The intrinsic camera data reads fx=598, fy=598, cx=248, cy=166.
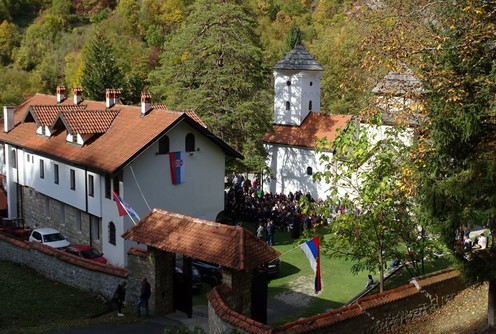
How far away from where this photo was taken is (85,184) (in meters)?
29.2

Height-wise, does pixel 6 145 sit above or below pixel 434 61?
below

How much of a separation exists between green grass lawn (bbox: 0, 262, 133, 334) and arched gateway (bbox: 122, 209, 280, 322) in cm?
159

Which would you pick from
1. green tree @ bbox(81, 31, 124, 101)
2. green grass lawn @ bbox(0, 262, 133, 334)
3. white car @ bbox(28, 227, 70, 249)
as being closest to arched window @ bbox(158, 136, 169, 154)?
white car @ bbox(28, 227, 70, 249)

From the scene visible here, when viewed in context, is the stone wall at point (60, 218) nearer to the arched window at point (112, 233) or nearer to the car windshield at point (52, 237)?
the arched window at point (112, 233)

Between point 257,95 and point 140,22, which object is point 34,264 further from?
point 140,22

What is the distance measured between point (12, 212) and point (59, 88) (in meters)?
8.35

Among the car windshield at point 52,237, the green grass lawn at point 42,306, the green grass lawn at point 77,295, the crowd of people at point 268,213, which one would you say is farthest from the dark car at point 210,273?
the car windshield at point 52,237

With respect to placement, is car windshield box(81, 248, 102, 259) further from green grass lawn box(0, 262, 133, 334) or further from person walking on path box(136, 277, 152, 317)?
person walking on path box(136, 277, 152, 317)

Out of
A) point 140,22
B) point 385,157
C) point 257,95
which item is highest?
point 140,22

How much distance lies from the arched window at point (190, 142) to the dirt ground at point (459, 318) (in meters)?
15.0

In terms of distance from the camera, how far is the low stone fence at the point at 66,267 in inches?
846

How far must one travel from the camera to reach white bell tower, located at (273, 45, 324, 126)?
144 ft

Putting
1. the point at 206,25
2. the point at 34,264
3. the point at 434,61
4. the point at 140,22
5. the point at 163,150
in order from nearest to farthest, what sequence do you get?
the point at 434,61 → the point at 34,264 → the point at 163,150 → the point at 206,25 → the point at 140,22

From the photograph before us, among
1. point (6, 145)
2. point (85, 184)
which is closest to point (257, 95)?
point (85, 184)
